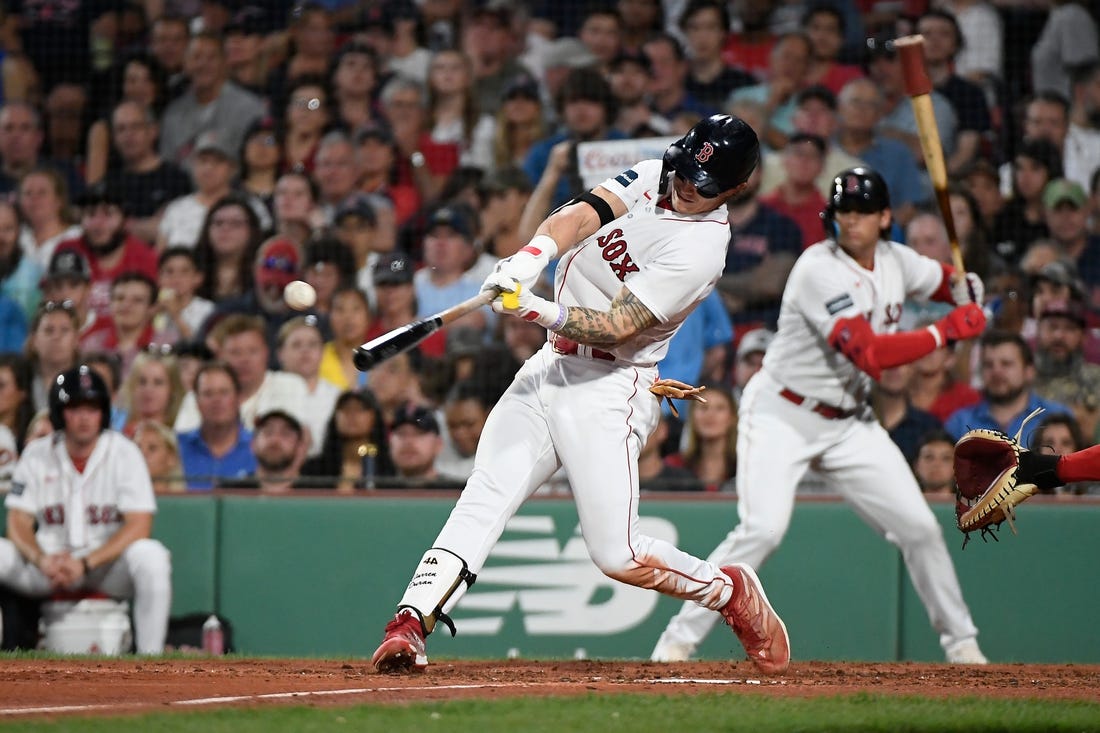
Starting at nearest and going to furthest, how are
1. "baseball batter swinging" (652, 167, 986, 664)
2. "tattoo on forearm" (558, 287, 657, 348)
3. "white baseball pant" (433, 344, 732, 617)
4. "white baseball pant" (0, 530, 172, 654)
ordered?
"tattoo on forearm" (558, 287, 657, 348), "white baseball pant" (433, 344, 732, 617), "baseball batter swinging" (652, 167, 986, 664), "white baseball pant" (0, 530, 172, 654)

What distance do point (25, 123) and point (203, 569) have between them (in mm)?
3593

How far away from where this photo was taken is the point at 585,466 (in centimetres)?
430

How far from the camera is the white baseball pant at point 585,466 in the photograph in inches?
169

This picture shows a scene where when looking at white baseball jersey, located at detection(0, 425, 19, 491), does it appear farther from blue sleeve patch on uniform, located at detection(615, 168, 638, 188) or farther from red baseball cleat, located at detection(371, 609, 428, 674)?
blue sleeve patch on uniform, located at detection(615, 168, 638, 188)

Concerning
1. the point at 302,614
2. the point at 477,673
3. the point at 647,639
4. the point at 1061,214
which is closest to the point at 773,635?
the point at 477,673

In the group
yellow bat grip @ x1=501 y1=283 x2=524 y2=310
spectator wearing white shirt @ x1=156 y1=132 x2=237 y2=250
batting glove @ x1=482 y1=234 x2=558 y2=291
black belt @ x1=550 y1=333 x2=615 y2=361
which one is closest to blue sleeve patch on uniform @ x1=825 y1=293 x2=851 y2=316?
black belt @ x1=550 y1=333 x2=615 y2=361

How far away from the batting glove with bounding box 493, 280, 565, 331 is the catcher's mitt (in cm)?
151

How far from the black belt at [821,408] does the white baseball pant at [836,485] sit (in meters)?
0.02

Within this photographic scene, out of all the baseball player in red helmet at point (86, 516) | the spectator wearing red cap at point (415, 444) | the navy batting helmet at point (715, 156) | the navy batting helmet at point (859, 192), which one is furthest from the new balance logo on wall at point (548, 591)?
the navy batting helmet at point (715, 156)

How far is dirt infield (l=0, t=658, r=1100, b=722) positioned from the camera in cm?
383

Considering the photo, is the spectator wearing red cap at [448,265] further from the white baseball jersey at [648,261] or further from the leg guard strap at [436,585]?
the leg guard strap at [436,585]

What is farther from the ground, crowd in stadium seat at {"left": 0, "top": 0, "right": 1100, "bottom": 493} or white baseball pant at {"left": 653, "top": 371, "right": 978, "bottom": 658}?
crowd in stadium seat at {"left": 0, "top": 0, "right": 1100, "bottom": 493}

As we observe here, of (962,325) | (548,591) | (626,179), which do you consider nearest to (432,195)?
(548,591)

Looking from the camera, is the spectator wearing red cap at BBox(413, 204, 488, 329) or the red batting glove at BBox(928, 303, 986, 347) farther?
the spectator wearing red cap at BBox(413, 204, 488, 329)
